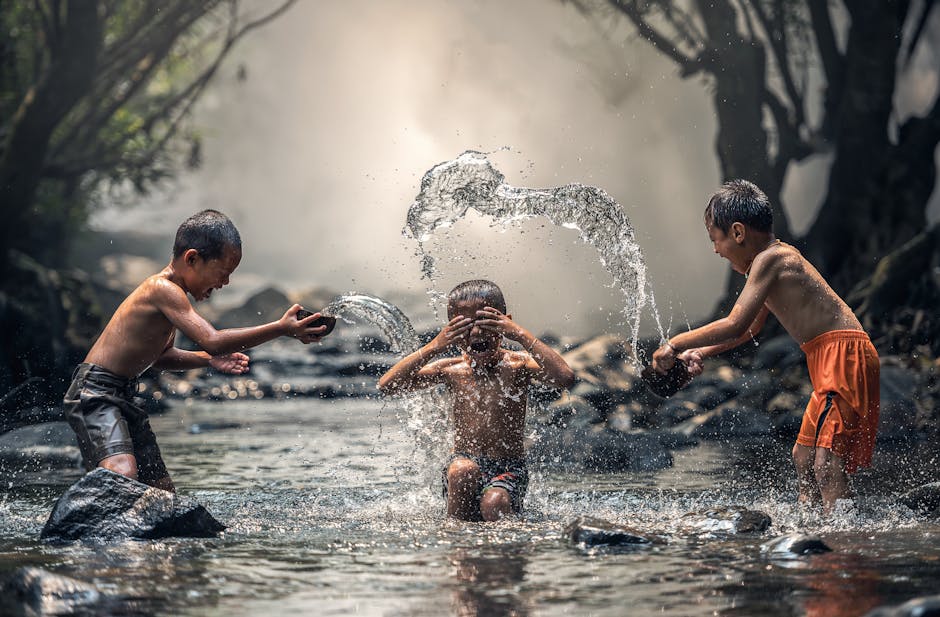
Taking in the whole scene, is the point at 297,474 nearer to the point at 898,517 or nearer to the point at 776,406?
the point at 898,517

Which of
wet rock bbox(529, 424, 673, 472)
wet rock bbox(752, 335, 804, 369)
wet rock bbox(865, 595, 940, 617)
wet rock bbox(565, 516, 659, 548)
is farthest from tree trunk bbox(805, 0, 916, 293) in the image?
wet rock bbox(865, 595, 940, 617)

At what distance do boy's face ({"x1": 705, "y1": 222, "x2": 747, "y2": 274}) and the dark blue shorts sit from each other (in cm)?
139

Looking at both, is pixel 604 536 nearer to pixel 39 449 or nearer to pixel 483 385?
pixel 483 385

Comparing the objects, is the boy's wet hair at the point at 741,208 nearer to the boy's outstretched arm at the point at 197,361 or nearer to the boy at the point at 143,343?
the boy at the point at 143,343

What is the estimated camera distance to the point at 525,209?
6711 mm

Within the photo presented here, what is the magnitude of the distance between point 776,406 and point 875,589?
300 inches

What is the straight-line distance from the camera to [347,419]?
12297 mm

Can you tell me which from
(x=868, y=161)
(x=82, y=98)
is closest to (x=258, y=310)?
(x=82, y=98)

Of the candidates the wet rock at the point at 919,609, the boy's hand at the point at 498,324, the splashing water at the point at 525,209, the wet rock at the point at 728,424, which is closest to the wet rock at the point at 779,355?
the wet rock at the point at 728,424

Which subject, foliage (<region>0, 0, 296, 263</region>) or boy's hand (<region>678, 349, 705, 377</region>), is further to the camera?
foliage (<region>0, 0, 296, 263</region>)

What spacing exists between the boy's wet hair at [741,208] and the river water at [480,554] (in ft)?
4.45

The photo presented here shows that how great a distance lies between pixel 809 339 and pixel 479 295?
154 centimetres

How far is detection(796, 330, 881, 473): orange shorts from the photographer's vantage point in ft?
17.0

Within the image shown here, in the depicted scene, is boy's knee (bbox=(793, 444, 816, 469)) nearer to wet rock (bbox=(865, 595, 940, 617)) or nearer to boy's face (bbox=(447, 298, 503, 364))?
boy's face (bbox=(447, 298, 503, 364))
